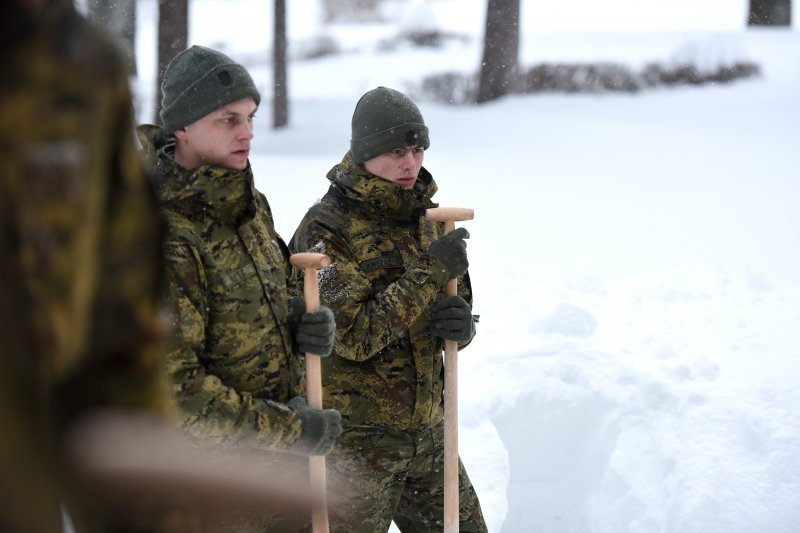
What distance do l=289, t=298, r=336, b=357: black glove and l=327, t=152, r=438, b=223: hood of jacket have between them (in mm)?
747

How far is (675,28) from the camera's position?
19703mm

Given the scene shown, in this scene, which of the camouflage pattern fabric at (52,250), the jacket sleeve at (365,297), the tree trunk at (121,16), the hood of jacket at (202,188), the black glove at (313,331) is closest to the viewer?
the camouflage pattern fabric at (52,250)

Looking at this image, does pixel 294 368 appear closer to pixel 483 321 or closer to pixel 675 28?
pixel 483 321

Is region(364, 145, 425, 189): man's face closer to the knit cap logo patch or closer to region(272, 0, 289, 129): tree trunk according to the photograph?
the knit cap logo patch

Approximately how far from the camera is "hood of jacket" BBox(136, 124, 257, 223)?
8.93 ft

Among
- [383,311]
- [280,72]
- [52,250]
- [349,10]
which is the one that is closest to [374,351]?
[383,311]

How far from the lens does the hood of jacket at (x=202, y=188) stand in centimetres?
272

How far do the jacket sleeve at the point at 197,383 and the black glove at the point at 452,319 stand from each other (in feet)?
3.51

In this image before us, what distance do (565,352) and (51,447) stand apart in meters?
5.93

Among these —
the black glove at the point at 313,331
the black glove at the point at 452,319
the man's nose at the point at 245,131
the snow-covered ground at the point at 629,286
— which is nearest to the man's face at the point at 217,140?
the man's nose at the point at 245,131

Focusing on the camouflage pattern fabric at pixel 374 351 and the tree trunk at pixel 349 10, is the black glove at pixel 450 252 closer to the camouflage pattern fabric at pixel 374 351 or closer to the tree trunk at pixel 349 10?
the camouflage pattern fabric at pixel 374 351

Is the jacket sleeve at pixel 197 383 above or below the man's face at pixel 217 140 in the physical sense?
below

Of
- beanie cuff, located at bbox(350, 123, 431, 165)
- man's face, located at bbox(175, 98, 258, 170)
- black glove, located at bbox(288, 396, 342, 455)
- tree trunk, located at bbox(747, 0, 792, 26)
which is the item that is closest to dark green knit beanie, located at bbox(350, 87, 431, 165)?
beanie cuff, located at bbox(350, 123, 431, 165)

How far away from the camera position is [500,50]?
15766mm
